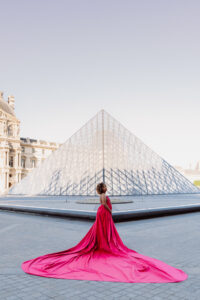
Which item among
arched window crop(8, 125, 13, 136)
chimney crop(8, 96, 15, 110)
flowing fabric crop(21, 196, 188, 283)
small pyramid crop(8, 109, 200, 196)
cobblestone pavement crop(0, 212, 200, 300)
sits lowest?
cobblestone pavement crop(0, 212, 200, 300)

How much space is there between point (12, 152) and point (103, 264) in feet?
184

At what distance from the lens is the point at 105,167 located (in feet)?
61.9

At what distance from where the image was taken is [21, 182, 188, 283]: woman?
3693 mm

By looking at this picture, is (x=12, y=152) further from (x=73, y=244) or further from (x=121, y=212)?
(x=73, y=244)

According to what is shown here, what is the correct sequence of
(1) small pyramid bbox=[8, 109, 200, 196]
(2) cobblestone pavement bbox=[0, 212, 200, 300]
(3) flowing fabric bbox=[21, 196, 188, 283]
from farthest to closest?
(1) small pyramid bbox=[8, 109, 200, 196] → (3) flowing fabric bbox=[21, 196, 188, 283] → (2) cobblestone pavement bbox=[0, 212, 200, 300]

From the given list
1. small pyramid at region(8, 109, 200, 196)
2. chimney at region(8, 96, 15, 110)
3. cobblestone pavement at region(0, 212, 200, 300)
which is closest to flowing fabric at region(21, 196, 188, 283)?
cobblestone pavement at region(0, 212, 200, 300)

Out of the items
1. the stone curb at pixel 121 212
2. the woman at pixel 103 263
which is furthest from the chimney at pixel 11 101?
the woman at pixel 103 263

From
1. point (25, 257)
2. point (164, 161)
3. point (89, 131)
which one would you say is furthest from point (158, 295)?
point (164, 161)

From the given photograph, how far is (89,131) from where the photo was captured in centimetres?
2153

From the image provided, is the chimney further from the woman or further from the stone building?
the woman

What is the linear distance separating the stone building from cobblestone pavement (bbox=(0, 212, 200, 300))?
46663 mm

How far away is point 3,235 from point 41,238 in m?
1.13

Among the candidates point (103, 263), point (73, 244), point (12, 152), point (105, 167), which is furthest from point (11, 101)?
point (103, 263)

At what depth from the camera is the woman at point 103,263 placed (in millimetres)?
Answer: 3693
